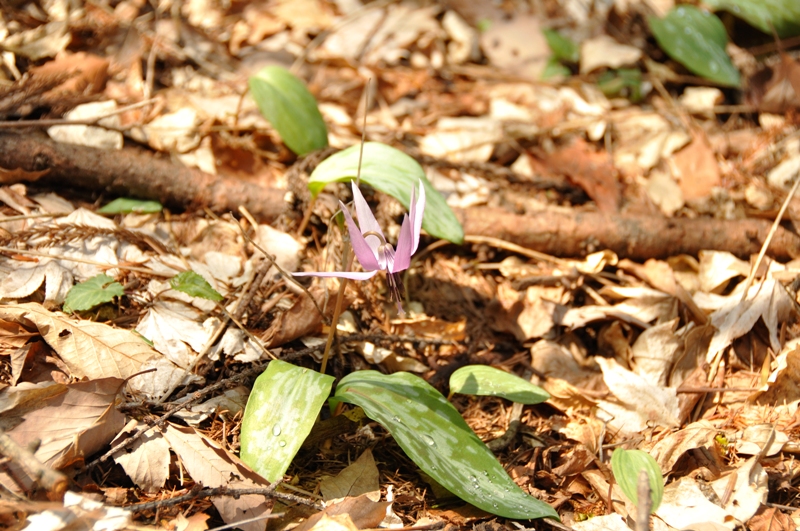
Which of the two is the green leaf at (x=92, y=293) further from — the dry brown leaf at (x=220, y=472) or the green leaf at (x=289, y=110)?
the green leaf at (x=289, y=110)

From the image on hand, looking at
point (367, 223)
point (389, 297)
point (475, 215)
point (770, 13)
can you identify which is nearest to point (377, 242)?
point (367, 223)

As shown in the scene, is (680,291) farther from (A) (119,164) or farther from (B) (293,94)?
(A) (119,164)

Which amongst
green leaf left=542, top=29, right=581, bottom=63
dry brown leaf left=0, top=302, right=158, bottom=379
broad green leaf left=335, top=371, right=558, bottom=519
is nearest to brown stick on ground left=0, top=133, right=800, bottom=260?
dry brown leaf left=0, top=302, right=158, bottom=379

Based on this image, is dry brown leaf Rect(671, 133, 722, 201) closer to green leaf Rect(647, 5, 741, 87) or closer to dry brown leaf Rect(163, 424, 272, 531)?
green leaf Rect(647, 5, 741, 87)

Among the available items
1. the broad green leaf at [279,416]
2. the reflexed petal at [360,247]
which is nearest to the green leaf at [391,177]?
the reflexed petal at [360,247]

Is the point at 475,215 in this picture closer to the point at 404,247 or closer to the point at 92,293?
the point at 404,247
